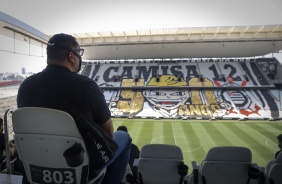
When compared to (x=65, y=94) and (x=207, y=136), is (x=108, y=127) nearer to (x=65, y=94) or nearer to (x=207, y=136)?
(x=65, y=94)

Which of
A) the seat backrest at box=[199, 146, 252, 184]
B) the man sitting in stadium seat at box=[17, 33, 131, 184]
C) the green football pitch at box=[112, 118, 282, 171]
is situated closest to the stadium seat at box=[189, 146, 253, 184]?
the seat backrest at box=[199, 146, 252, 184]

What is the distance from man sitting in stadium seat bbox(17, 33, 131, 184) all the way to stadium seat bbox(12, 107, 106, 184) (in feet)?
0.23

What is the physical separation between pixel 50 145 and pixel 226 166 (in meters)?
2.82

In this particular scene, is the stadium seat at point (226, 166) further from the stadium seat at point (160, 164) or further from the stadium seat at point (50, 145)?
the stadium seat at point (50, 145)

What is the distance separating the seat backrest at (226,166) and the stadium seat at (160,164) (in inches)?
15.5

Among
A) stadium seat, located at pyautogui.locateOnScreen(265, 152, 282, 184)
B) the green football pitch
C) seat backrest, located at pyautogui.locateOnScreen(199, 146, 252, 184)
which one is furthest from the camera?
the green football pitch

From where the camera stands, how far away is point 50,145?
125cm

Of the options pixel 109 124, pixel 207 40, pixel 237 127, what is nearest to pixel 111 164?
pixel 109 124

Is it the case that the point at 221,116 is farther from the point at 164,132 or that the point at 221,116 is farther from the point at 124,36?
the point at 124,36

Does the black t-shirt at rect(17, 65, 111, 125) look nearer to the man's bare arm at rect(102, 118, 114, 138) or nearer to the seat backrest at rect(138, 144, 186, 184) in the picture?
the man's bare arm at rect(102, 118, 114, 138)

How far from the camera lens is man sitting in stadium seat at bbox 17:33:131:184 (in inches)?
51.0

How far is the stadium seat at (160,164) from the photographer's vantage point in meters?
3.34

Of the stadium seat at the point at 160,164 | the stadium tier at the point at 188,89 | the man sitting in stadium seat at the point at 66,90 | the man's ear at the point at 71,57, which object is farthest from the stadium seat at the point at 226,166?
the stadium tier at the point at 188,89

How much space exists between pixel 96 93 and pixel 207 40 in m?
25.6
